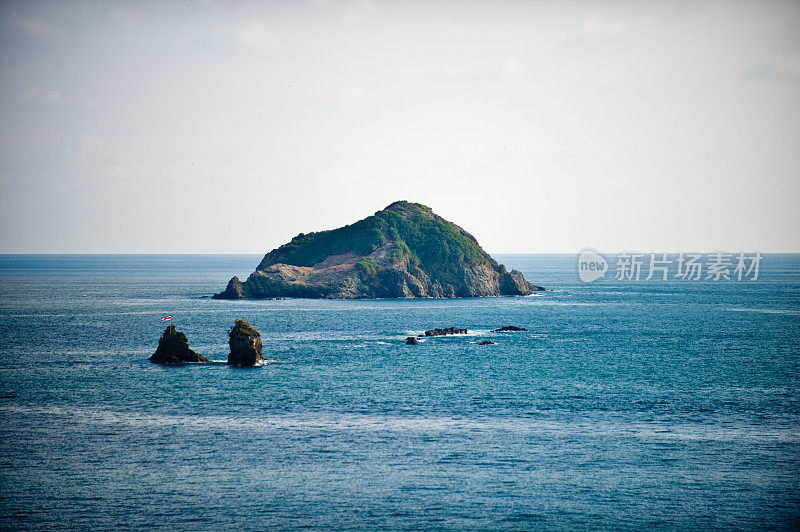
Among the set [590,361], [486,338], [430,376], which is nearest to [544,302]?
[486,338]

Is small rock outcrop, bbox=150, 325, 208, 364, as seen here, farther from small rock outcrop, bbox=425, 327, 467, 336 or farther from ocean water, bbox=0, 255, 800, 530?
small rock outcrop, bbox=425, 327, 467, 336

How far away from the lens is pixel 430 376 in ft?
263

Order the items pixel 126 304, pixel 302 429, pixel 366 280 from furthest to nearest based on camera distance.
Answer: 1. pixel 366 280
2. pixel 126 304
3. pixel 302 429

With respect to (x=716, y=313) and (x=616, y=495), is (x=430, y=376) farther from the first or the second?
(x=716, y=313)

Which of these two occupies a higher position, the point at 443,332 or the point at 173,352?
the point at 443,332

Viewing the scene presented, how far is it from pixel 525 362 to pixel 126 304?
12551 cm

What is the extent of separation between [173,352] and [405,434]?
45.3 meters

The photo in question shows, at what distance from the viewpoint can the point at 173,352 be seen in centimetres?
8800

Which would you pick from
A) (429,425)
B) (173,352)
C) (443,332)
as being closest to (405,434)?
(429,425)

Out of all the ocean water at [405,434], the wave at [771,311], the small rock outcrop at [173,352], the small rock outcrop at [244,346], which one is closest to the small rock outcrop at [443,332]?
the ocean water at [405,434]

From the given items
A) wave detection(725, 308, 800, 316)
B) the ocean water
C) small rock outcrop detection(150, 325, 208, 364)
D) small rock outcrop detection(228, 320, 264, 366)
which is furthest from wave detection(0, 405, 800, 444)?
wave detection(725, 308, 800, 316)

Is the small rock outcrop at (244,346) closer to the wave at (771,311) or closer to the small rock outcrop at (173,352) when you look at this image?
the small rock outcrop at (173,352)

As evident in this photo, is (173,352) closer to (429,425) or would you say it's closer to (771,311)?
(429,425)

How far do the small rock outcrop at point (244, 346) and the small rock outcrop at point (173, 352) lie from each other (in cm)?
625
